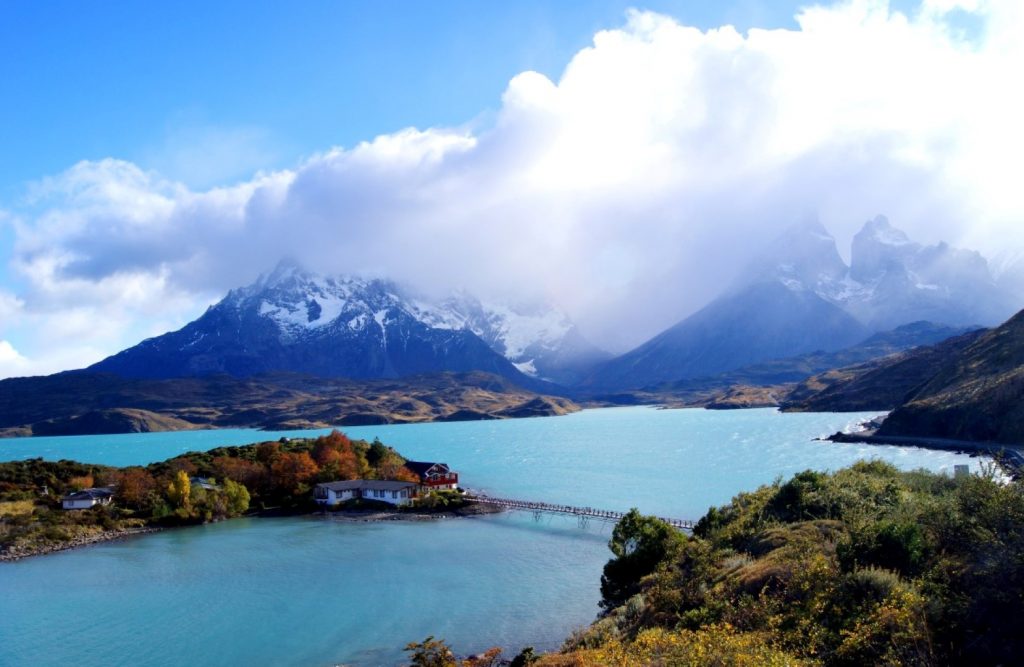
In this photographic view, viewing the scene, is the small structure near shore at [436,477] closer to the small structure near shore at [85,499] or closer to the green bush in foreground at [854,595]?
the small structure near shore at [85,499]

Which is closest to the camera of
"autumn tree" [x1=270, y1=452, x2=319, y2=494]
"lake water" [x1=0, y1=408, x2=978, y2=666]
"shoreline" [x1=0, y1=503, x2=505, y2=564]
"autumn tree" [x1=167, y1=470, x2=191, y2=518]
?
"lake water" [x1=0, y1=408, x2=978, y2=666]

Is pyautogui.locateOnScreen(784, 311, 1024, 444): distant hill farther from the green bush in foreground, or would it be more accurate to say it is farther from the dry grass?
the dry grass

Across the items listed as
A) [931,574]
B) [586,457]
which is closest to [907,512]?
[931,574]

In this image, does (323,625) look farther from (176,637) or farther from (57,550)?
(57,550)

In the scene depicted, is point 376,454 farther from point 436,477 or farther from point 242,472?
point 242,472

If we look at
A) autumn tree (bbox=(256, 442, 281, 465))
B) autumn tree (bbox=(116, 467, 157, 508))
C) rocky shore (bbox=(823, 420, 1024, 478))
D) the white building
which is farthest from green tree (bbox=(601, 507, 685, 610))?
autumn tree (bbox=(256, 442, 281, 465))

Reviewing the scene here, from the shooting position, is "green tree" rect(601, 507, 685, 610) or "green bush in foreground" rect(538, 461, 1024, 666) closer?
"green bush in foreground" rect(538, 461, 1024, 666)

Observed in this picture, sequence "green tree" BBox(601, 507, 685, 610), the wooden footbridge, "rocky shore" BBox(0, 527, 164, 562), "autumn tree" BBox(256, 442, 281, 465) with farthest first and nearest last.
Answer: "autumn tree" BBox(256, 442, 281, 465) < the wooden footbridge < "rocky shore" BBox(0, 527, 164, 562) < "green tree" BBox(601, 507, 685, 610)
